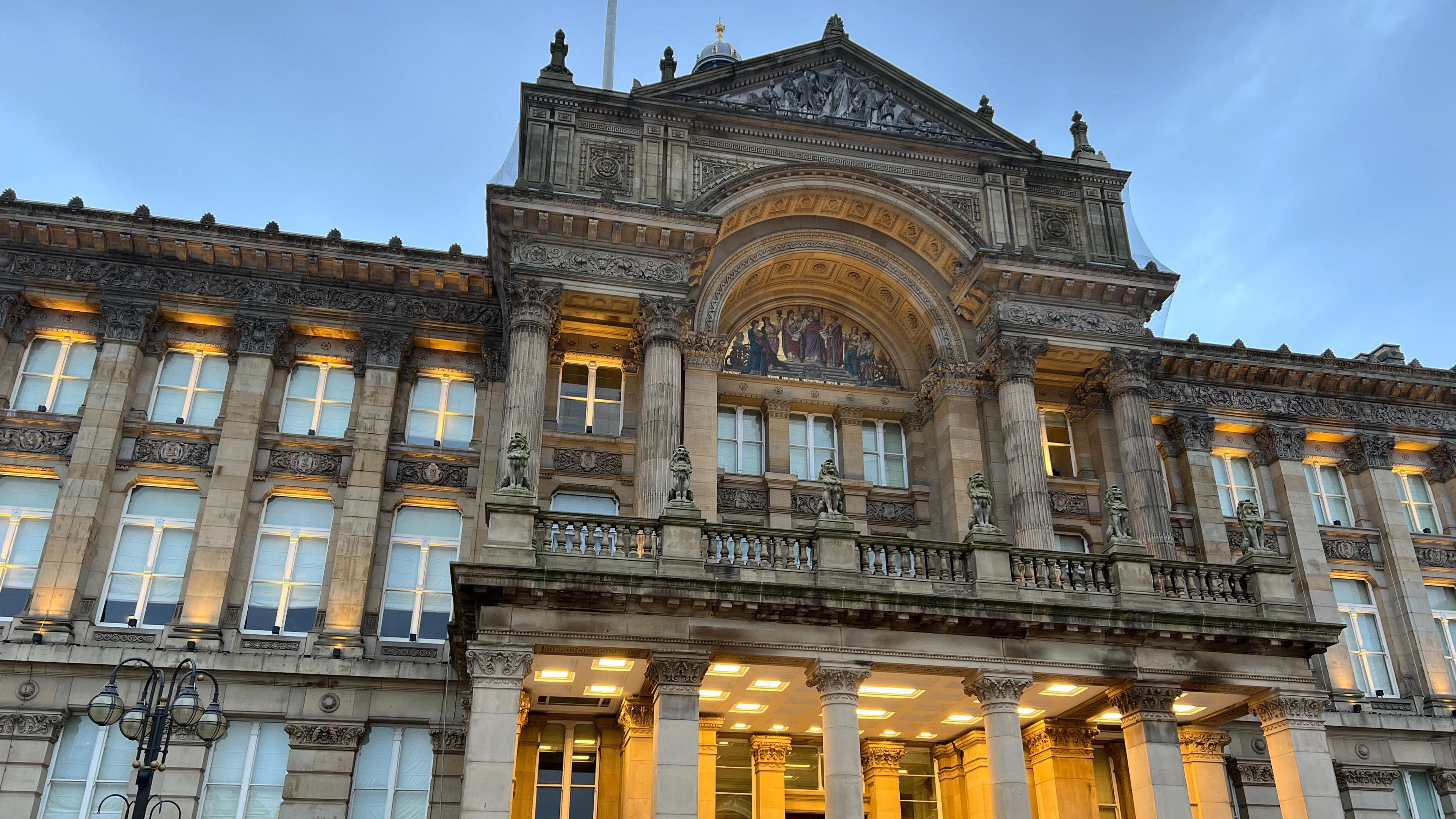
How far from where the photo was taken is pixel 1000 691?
19.2 meters

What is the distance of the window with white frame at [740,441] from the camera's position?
26266 millimetres

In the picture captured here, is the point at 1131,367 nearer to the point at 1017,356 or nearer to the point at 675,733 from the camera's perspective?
the point at 1017,356

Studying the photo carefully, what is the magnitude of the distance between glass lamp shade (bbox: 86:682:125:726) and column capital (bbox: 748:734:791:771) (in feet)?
44.1

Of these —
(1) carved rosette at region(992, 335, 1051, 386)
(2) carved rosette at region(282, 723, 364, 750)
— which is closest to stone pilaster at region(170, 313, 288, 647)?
(2) carved rosette at region(282, 723, 364, 750)

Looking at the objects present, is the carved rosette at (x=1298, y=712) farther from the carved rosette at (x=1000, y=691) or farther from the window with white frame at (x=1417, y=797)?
the window with white frame at (x=1417, y=797)

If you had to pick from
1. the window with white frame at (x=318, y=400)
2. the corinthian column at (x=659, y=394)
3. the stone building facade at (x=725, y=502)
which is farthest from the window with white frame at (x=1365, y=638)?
the window with white frame at (x=318, y=400)

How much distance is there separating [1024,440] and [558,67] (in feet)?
46.2

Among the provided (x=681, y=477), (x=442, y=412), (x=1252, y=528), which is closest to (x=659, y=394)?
(x=681, y=477)

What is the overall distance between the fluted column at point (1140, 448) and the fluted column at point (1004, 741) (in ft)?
21.3

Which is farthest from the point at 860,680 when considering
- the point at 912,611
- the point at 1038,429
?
the point at 1038,429

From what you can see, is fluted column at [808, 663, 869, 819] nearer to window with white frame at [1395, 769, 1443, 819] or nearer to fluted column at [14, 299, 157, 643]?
fluted column at [14, 299, 157, 643]

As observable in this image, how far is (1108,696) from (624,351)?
506 inches

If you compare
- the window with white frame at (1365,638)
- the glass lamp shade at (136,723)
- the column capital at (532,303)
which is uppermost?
the column capital at (532,303)

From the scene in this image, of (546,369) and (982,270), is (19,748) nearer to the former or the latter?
(546,369)
